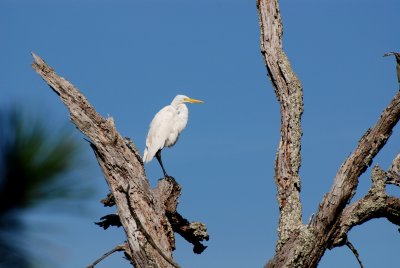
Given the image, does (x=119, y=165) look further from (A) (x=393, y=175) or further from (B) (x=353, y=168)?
(A) (x=393, y=175)

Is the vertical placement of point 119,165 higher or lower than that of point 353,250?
higher

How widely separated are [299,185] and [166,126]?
145 inches

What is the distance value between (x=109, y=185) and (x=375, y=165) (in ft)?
6.74

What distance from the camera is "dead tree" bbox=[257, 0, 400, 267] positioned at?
4305 millimetres

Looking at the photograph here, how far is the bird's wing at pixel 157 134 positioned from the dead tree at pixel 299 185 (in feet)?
10.0

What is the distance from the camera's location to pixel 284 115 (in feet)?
16.0

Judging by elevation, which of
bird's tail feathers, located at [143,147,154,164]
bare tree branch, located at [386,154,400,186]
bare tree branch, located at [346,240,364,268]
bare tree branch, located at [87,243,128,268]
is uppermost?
bird's tail feathers, located at [143,147,154,164]

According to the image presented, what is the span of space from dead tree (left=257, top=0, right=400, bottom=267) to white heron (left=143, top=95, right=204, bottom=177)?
2.82 metres

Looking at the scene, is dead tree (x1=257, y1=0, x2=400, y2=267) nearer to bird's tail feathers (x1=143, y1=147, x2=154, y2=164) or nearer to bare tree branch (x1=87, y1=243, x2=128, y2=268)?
bare tree branch (x1=87, y1=243, x2=128, y2=268)

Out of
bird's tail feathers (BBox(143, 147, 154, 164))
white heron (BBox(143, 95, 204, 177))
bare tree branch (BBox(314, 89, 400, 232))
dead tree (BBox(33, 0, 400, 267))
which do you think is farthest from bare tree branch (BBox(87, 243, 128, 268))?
bird's tail feathers (BBox(143, 147, 154, 164))

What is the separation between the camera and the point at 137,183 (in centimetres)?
470

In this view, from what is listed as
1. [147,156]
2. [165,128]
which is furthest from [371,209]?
[165,128]

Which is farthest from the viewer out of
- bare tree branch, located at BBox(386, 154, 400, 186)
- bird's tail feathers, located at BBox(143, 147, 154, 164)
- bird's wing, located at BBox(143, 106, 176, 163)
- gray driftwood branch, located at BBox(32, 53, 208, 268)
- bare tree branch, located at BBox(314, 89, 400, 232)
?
bird's wing, located at BBox(143, 106, 176, 163)

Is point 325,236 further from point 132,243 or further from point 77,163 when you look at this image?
point 77,163
